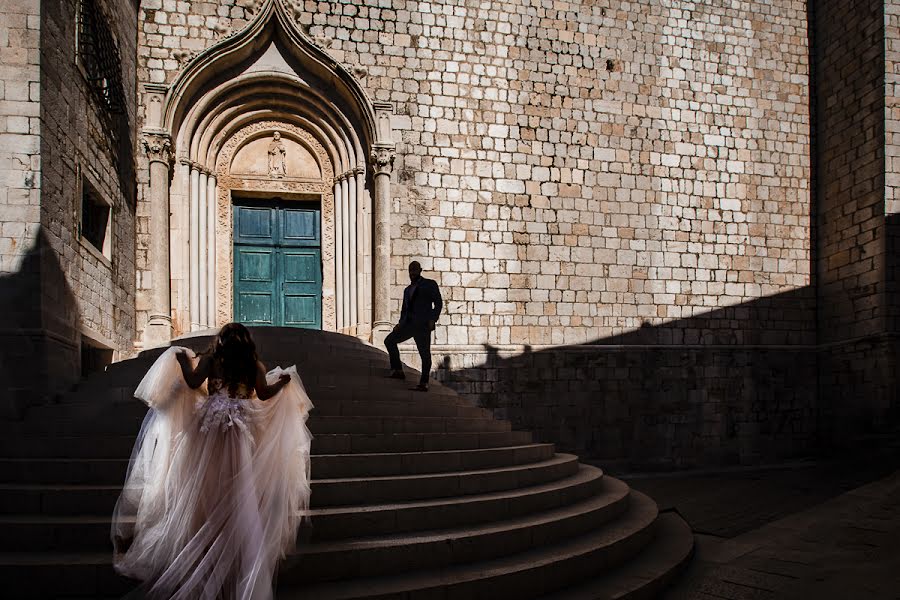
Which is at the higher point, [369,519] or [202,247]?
[202,247]

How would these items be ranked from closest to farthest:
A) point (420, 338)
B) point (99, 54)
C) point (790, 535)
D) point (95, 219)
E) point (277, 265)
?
1. point (790, 535)
2. point (420, 338)
3. point (99, 54)
4. point (95, 219)
5. point (277, 265)

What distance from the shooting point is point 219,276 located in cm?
1077

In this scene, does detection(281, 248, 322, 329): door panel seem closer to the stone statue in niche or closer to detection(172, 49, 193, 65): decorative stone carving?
the stone statue in niche

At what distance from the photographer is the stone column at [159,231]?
9812 millimetres

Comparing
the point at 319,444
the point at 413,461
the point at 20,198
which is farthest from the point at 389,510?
the point at 20,198

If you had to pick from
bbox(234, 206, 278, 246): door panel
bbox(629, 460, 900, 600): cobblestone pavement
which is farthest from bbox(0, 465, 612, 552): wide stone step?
bbox(234, 206, 278, 246): door panel

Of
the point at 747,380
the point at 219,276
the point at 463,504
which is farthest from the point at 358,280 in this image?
the point at 747,380

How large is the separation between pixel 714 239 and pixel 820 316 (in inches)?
113

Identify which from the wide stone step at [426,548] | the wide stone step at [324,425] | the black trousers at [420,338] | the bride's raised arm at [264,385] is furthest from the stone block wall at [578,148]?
the bride's raised arm at [264,385]

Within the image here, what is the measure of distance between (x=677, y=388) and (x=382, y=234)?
20.8 feet

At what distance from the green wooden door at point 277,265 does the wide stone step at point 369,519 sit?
6.51 meters

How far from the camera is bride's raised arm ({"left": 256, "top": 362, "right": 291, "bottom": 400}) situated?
387 cm

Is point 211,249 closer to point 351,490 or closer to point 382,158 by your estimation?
point 382,158

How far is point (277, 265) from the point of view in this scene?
11.1 m
